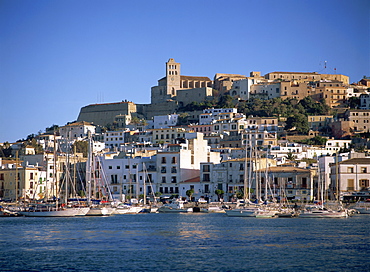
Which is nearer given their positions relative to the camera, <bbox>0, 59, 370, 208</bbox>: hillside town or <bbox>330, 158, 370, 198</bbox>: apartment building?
<bbox>330, 158, 370, 198</bbox>: apartment building

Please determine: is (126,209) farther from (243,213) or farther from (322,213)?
(322,213)

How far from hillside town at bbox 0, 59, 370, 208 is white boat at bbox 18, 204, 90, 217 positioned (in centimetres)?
248

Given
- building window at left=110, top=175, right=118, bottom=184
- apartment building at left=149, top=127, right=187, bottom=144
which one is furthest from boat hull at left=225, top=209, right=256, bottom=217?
apartment building at left=149, top=127, right=187, bottom=144

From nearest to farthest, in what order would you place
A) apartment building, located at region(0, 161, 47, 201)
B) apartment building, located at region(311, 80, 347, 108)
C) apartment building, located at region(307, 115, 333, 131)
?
apartment building, located at region(0, 161, 47, 201) < apartment building, located at region(307, 115, 333, 131) < apartment building, located at region(311, 80, 347, 108)

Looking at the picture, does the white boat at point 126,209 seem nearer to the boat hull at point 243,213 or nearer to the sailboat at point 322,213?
the boat hull at point 243,213

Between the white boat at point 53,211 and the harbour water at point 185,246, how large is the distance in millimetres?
7722

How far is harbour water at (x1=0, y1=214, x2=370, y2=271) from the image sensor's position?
3225 centimetres

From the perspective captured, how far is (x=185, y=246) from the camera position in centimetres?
3897

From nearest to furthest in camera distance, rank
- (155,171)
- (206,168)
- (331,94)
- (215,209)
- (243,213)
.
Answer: (243,213) < (215,209) < (206,168) < (155,171) < (331,94)

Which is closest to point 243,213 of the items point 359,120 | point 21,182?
point 21,182

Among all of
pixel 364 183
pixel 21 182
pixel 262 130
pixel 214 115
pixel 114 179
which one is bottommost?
pixel 364 183

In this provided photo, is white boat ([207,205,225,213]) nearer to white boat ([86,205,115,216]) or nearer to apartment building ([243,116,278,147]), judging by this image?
white boat ([86,205,115,216])

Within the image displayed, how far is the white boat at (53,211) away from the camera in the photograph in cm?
6369

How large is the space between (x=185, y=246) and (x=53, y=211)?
27890 mm
